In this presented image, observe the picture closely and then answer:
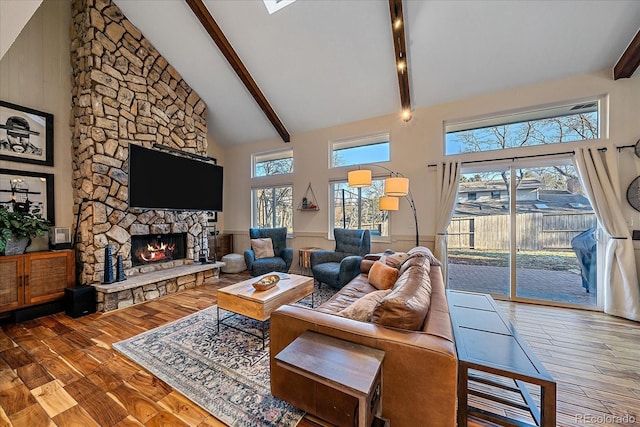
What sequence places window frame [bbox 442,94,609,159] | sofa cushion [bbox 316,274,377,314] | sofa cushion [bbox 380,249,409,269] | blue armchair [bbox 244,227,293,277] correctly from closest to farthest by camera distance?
sofa cushion [bbox 316,274,377,314] < sofa cushion [bbox 380,249,409,269] < window frame [bbox 442,94,609,159] < blue armchair [bbox 244,227,293,277]

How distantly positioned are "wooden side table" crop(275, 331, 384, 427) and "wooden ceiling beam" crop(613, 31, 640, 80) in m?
4.54

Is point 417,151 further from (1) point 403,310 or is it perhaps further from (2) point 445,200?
(1) point 403,310

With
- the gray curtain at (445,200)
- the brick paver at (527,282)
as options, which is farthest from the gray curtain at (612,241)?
the gray curtain at (445,200)

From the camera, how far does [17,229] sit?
2916mm

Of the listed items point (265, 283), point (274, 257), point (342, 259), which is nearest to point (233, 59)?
point (274, 257)

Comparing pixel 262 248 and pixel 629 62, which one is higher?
pixel 629 62

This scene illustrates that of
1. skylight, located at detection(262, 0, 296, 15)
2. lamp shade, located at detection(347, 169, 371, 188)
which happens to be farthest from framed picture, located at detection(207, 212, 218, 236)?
skylight, located at detection(262, 0, 296, 15)

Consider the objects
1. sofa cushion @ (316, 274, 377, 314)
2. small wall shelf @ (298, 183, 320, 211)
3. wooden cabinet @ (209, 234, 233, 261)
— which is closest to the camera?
sofa cushion @ (316, 274, 377, 314)

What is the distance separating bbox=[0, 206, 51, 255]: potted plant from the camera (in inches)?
108

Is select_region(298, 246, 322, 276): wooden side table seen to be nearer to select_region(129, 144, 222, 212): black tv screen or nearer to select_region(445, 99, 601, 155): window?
select_region(129, 144, 222, 212): black tv screen

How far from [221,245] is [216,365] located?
423cm

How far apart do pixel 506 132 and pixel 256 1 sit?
4.25 metres

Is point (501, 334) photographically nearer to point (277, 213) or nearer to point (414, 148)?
point (414, 148)

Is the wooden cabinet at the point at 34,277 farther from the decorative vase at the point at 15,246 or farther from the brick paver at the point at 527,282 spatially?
the brick paver at the point at 527,282
